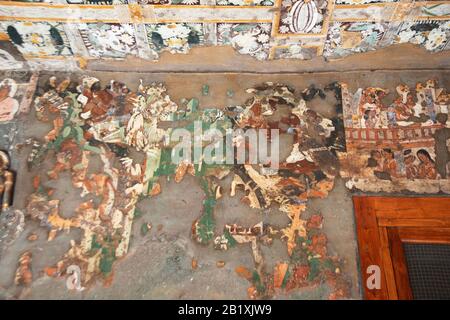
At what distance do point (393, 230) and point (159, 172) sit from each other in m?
2.22

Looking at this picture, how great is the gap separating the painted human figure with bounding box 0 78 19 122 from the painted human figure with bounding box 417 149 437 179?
4064mm

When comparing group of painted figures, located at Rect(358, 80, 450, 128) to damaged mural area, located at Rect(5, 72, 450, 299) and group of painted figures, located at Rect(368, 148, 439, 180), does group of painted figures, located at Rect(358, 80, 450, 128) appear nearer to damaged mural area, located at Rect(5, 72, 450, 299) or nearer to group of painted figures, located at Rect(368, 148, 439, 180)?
damaged mural area, located at Rect(5, 72, 450, 299)

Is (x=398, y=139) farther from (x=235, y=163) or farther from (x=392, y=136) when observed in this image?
(x=235, y=163)

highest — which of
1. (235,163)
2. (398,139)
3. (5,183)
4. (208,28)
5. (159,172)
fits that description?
(208,28)

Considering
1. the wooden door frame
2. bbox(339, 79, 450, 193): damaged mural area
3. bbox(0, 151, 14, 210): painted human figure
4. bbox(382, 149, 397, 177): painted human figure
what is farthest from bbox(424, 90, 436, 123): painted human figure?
bbox(0, 151, 14, 210): painted human figure

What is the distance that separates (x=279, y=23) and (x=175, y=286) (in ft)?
8.69

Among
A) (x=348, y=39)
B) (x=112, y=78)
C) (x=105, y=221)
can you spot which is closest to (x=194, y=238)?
(x=105, y=221)

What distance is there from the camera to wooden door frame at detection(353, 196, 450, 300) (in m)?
3.28

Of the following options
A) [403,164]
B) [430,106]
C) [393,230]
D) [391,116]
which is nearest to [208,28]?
[391,116]

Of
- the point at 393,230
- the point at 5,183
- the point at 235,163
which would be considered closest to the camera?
the point at 393,230

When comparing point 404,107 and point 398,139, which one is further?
point 404,107

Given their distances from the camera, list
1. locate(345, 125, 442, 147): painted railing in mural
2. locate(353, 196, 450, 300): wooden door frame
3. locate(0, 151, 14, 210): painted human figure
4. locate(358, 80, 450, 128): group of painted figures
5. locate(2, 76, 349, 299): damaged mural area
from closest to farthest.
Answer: locate(353, 196, 450, 300): wooden door frame < locate(2, 76, 349, 299): damaged mural area < locate(0, 151, 14, 210): painted human figure < locate(345, 125, 442, 147): painted railing in mural < locate(358, 80, 450, 128): group of painted figures

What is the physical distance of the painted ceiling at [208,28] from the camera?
3.64 metres

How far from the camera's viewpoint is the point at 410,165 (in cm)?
371
